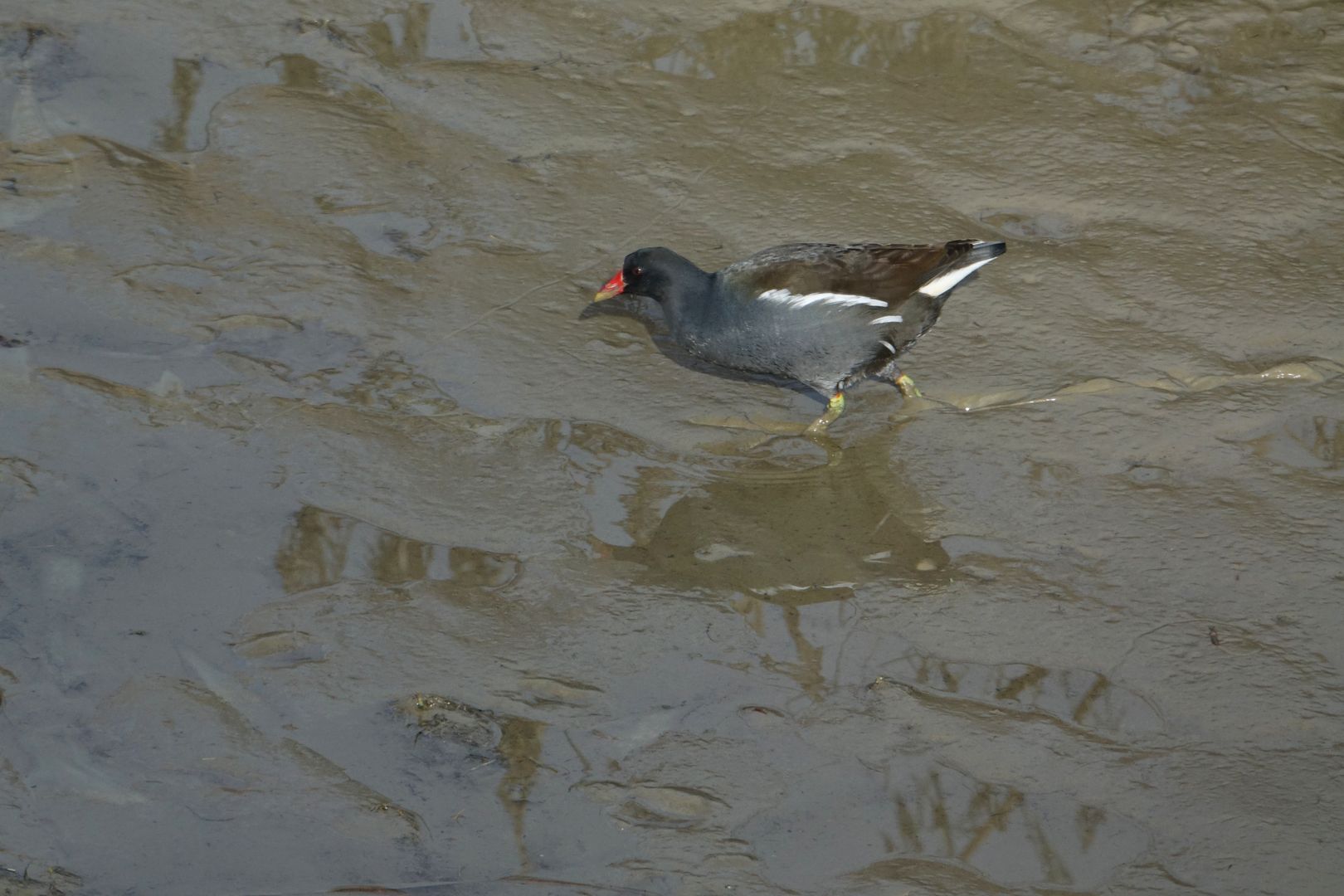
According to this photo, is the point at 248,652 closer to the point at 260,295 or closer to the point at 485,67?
the point at 260,295

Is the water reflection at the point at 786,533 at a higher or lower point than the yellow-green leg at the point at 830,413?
lower

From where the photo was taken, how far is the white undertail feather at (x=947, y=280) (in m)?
5.34

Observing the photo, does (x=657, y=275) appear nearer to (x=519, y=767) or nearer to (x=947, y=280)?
(x=947, y=280)

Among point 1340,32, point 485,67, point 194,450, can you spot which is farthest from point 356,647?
point 1340,32

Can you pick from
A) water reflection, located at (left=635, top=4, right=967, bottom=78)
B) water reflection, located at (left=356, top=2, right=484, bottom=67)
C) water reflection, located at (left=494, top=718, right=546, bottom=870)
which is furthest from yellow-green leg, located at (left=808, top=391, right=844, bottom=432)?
water reflection, located at (left=356, top=2, right=484, bottom=67)

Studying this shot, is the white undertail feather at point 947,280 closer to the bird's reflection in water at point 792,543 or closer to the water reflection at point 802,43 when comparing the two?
the bird's reflection in water at point 792,543

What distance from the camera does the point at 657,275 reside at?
5555 millimetres

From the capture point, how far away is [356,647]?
4.21 meters

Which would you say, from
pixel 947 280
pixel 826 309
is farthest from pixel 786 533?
pixel 947 280

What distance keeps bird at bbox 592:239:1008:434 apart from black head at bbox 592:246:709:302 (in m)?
0.04

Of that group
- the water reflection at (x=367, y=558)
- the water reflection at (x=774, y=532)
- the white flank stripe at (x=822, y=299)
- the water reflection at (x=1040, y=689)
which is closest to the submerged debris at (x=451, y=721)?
the water reflection at (x=367, y=558)

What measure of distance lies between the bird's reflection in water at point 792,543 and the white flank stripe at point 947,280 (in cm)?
69

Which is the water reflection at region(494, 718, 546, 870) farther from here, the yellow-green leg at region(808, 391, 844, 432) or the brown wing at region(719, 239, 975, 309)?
the brown wing at region(719, 239, 975, 309)

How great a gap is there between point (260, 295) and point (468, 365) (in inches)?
38.5
